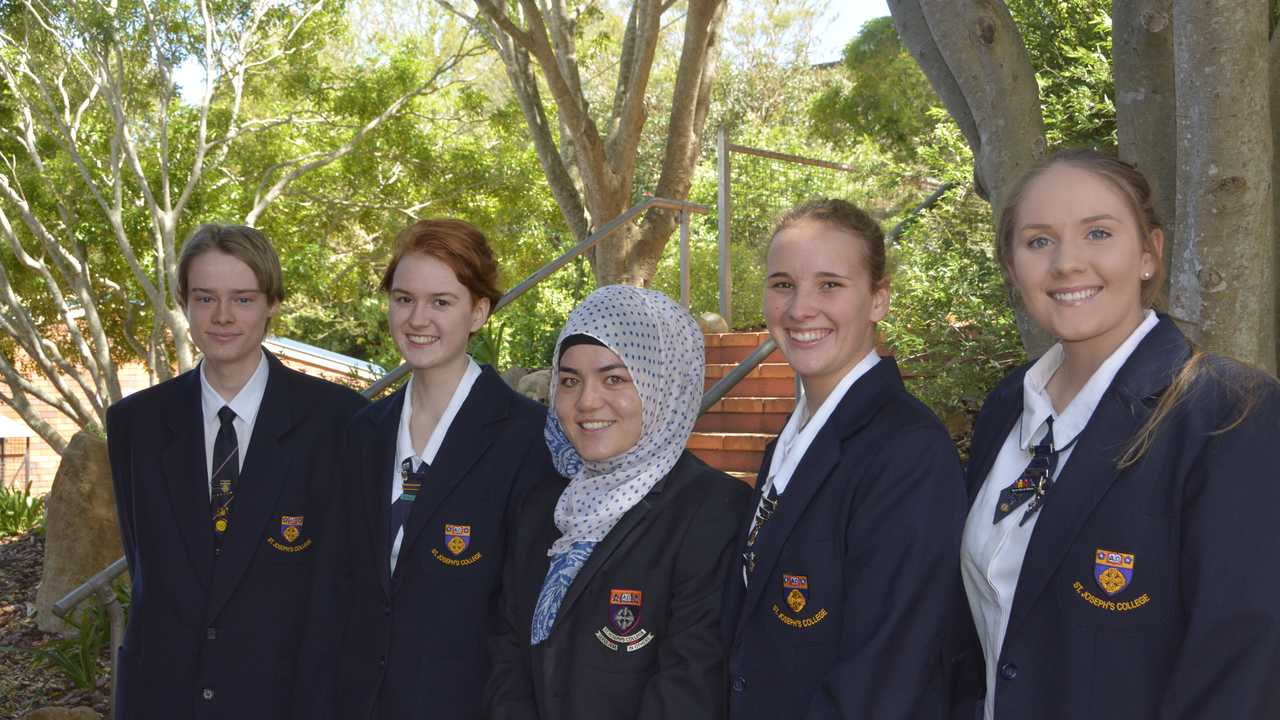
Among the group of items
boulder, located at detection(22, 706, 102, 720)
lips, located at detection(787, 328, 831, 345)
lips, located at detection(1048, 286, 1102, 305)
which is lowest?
boulder, located at detection(22, 706, 102, 720)

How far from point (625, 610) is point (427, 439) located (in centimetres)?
83

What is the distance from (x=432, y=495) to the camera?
9.59 ft

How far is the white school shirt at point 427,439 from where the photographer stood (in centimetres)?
302

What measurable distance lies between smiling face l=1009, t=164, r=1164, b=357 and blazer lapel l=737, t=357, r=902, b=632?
368 mm

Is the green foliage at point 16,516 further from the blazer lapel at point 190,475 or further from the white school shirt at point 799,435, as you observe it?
the white school shirt at point 799,435

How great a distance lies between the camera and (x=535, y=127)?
12695 millimetres

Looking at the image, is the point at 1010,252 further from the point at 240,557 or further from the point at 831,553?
the point at 240,557

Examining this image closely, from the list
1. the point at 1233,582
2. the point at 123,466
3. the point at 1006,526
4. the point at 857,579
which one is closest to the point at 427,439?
the point at 123,466

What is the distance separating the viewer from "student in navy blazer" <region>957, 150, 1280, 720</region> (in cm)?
181

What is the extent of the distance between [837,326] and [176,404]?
1.89 m

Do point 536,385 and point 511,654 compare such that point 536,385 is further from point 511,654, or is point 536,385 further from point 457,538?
point 511,654

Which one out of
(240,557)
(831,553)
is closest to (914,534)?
(831,553)

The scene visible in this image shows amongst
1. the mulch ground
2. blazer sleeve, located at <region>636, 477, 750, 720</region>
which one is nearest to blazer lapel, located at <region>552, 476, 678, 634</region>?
blazer sleeve, located at <region>636, 477, 750, 720</region>

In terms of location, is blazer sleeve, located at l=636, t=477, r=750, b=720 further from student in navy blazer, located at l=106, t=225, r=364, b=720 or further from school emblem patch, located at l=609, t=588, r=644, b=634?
student in navy blazer, located at l=106, t=225, r=364, b=720
